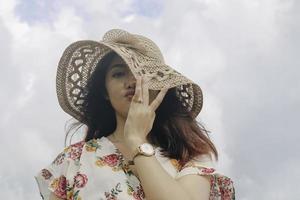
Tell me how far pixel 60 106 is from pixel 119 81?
0.69m

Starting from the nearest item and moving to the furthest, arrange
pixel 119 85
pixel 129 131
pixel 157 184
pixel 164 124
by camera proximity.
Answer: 1. pixel 157 184
2. pixel 129 131
3. pixel 119 85
4. pixel 164 124

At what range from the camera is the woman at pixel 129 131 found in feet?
11.4

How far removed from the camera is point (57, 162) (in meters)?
3.98

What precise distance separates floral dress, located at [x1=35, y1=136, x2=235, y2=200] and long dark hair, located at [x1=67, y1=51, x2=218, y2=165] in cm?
12

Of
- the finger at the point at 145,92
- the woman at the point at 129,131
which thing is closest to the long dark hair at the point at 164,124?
the woman at the point at 129,131

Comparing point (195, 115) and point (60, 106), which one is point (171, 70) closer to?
point (195, 115)

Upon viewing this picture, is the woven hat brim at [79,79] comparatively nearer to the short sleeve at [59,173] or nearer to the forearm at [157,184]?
the short sleeve at [59,173]

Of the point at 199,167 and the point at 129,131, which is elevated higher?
the point at 199,167

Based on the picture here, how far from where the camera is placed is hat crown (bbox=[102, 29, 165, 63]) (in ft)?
14.1

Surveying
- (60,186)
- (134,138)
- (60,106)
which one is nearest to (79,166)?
(60,186)

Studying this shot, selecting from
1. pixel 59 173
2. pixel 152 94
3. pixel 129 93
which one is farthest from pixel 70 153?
pixel 152 94

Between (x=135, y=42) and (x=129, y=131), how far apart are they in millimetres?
1054

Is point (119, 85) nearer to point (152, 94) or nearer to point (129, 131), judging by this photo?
point (152, 94)

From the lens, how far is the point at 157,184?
3.21m
